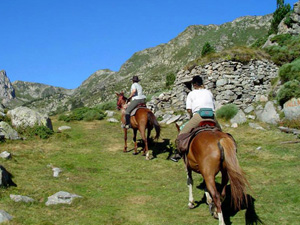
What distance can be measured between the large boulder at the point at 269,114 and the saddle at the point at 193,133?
10520mm

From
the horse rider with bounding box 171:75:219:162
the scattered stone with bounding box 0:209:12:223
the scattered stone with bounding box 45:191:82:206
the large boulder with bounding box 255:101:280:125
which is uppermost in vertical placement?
the horse rider with bounding box 171:75:219:162

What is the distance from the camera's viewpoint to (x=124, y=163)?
11422 mm

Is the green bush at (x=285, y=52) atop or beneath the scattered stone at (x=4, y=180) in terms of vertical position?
atop

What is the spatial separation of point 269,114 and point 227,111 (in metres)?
2.65

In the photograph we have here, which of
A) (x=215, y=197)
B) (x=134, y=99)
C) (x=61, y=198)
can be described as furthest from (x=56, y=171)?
(x=215, y=197)

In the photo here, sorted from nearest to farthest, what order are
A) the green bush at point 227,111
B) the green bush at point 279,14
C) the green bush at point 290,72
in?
1. the green bush at point 290,72
2. the green bush at point 227,111
3. the green bush at point 279,14

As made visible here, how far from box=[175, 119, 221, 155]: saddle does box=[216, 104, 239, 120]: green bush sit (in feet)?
37.5

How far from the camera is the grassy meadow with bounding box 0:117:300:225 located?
6.17 metres

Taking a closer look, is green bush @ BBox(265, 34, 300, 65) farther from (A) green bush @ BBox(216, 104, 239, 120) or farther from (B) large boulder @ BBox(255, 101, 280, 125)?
(A) green bush @ BBox(216, 104, 239, 120)

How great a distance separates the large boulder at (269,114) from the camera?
15.5 metres

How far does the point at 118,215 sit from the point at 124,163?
16.6 feet

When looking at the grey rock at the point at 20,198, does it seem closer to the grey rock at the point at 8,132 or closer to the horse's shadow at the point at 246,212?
the horse's shadow at the point at 246,212

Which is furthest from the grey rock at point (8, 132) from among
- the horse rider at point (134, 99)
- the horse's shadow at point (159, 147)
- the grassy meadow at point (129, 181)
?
the horse's shadow at point (159, 147)

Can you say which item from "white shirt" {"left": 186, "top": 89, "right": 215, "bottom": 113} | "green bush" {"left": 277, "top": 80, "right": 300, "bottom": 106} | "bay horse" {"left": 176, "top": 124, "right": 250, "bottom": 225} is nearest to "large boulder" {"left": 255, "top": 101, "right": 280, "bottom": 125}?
"green bush" {"left": 277, "top": 80, "right": 300, "bottom": 106}
